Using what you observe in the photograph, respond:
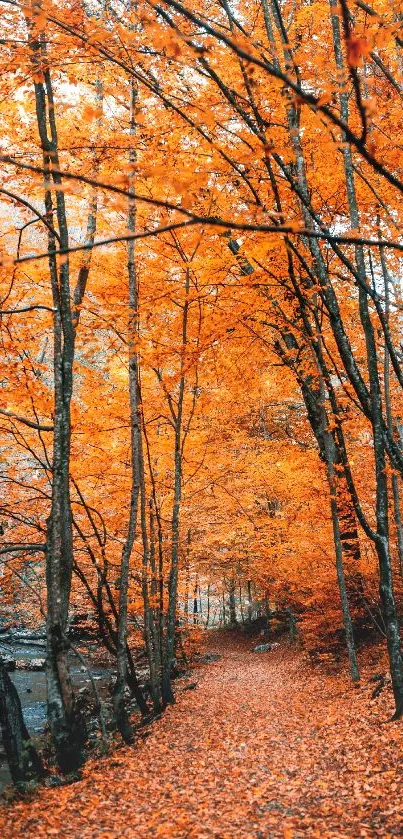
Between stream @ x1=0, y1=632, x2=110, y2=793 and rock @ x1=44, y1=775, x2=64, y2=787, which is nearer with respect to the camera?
rock @ x1=44, y1=775, x2=64, y2=787

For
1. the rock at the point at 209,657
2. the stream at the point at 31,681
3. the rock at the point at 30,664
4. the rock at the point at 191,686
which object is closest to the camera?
the stream at the point at 31,681

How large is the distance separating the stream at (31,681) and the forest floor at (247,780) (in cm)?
234

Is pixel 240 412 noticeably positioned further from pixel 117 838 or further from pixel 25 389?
pixel 117 838

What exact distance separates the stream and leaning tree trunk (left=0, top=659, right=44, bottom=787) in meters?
0.88

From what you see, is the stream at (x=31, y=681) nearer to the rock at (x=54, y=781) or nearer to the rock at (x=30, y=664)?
the rock at (x=30, y=664)

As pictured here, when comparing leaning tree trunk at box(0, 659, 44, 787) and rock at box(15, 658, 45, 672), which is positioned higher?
leaning tree trunk at box(0, 659, 44, 787)

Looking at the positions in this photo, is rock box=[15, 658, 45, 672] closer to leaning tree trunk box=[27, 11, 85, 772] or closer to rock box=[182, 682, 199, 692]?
rock box=[182, 682, 199, 692]

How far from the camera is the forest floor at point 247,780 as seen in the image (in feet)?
14.3

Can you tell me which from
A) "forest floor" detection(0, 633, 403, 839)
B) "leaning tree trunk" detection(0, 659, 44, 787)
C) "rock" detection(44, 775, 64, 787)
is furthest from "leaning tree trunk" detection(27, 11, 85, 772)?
"forest floor" detection(0, 633, 403, 839)

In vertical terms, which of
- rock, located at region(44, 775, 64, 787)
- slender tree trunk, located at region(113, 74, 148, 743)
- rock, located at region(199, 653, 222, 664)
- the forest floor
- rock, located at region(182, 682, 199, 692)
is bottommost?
rock, located at region(199, 653, 222, 664)

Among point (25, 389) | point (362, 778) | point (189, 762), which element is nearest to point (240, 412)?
point (25, 389)

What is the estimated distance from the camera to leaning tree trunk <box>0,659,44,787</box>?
20.9 feet

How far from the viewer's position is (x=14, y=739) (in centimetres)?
645

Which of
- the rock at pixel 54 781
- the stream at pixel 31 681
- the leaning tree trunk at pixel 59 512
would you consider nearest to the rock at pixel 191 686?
the stream at pixel 31 681
